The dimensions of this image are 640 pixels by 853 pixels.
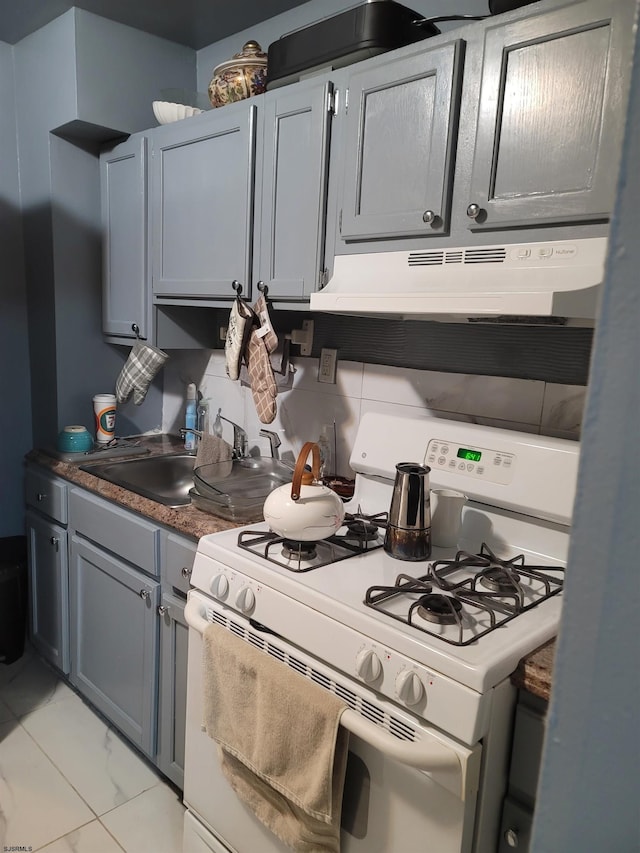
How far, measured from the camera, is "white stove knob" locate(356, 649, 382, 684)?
1046 millimetres

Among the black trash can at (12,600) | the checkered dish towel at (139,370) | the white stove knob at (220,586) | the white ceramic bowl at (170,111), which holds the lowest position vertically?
the black trash can at (12,600)

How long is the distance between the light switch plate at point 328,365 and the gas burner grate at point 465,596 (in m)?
0.83

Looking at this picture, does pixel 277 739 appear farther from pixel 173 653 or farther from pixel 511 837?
pixel 173 653

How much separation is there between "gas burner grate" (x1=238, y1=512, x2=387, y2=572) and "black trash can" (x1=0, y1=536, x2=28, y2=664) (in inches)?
55.6

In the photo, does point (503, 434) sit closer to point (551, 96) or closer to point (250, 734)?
point (551, 96)

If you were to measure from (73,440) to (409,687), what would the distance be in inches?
68.7

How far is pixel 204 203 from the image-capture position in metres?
1.98

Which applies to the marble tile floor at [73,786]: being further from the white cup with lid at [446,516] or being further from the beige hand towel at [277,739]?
the white cup with lid at [446,516]

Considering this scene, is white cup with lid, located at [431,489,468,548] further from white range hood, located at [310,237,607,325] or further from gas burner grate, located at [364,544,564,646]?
white range hood, located at [310,237,607,325]

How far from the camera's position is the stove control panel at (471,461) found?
141 cm

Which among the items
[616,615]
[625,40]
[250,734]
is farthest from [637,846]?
[625,40]

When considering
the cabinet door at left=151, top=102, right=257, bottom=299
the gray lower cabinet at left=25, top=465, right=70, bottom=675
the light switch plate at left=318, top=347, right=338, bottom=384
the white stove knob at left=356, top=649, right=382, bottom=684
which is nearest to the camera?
the white stove knob at left=356, top=649, right=382, bottom=684

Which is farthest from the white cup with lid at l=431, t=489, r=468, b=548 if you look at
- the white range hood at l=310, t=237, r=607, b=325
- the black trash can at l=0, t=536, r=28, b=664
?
the black trash can at l=0, t=536, r=28, b=664

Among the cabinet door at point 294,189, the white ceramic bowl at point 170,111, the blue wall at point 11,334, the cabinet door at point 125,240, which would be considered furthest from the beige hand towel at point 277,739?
the white ceramic bowl at point 170,111
